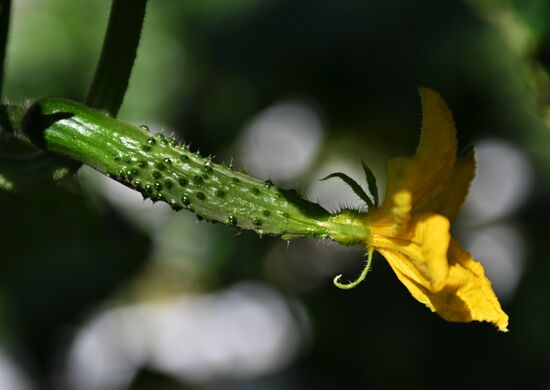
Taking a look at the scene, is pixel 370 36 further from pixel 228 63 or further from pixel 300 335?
pixel 300 335

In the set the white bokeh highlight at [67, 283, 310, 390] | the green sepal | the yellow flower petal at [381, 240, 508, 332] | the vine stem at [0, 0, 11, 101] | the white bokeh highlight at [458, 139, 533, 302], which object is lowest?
the yellow flower petal at [381, 240, 508, 332]

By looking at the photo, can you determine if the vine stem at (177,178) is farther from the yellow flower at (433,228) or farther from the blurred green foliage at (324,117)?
the blurred green foliage at (324,117)

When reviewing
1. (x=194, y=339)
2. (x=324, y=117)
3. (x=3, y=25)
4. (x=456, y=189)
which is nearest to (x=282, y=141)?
(x=324, y=117)

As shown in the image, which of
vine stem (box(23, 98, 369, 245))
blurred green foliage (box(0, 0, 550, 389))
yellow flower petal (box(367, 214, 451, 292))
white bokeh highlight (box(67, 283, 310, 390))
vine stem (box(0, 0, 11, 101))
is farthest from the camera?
white bokeh highlight (box(67, 283, 310, 390))

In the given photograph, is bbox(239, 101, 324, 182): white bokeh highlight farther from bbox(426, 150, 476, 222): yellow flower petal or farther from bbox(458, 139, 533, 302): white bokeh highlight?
bbox(426, 150, 476, 222): yellow flower petal

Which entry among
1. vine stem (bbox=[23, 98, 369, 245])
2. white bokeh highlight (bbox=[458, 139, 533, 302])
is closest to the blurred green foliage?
white bokeh highlight (bbox=[458, 139, 533, 302])

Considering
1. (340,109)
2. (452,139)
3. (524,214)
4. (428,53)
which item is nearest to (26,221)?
(340,109)

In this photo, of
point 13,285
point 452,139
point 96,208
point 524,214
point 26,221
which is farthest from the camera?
point 524,214

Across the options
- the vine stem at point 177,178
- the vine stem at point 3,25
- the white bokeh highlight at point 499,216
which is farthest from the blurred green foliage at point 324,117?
the vine stem at point 177,178
